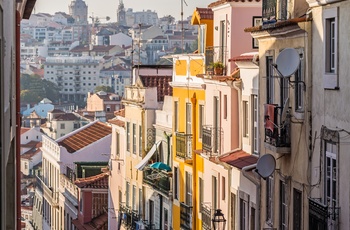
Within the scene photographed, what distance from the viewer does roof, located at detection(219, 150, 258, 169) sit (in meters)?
27.8

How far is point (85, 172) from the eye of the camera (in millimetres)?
56469

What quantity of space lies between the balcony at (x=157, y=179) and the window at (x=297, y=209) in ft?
53.2

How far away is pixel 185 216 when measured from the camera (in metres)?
36.2

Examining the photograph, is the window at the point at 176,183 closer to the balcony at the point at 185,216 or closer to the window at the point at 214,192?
the balcony at the point at 185,216

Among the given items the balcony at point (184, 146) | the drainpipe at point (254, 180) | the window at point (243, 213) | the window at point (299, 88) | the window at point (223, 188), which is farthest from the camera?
the balcony at point (184, 146)

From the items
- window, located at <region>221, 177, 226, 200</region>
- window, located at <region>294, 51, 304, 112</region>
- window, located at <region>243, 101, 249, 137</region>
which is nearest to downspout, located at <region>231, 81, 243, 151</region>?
window, located at <region>243, 101, 249, 137</region>

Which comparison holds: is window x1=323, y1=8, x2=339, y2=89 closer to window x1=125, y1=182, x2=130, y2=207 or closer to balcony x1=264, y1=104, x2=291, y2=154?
balcony x1=264, y1=104, x2=291, y2=154

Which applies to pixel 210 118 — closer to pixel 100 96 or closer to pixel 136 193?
pixel 136 193

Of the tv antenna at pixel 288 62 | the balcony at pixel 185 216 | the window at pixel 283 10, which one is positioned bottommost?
the balcony at pixel 185 216

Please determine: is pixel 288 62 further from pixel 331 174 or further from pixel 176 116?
pixel 176 116

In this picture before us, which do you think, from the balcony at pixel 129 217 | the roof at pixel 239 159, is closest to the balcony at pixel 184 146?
the roof at pixel 239 159

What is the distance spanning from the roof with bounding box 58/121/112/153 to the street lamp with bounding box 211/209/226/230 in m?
30.8

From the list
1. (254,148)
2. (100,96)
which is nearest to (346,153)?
(254,148)

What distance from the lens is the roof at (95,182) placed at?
52.9 metres
